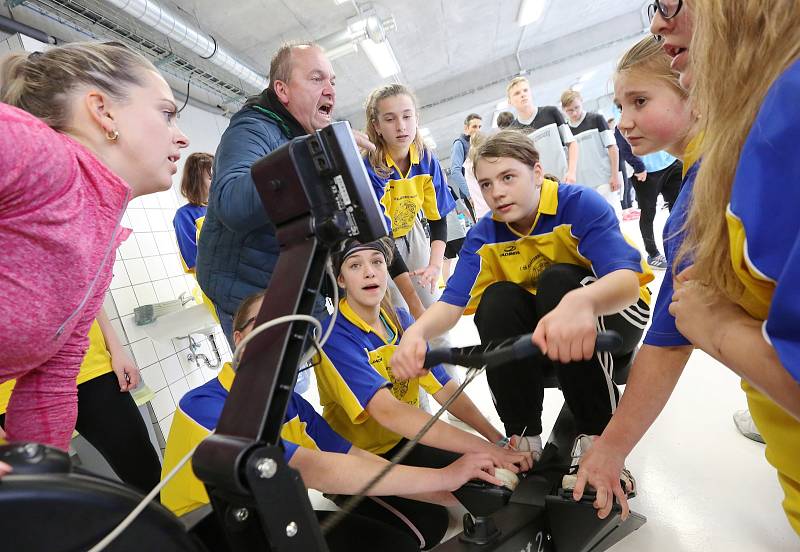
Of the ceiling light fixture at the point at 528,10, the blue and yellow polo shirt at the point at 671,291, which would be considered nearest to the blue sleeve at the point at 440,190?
the blue and yellow polo shirt at the point at 671,291

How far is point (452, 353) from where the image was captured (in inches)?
26.6

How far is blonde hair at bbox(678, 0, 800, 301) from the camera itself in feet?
1.54

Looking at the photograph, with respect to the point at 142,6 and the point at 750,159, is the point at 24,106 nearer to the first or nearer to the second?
the point at 750,159

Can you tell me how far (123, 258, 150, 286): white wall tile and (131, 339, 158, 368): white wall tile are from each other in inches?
14.6

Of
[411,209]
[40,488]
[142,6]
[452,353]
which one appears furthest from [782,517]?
[142,6]

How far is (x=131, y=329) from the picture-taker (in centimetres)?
273

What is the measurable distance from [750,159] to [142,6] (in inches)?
139

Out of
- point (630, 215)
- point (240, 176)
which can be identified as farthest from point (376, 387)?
point (630, 215)

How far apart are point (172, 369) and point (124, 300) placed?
0.56m

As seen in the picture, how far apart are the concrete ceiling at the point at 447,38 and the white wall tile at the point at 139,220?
123cm

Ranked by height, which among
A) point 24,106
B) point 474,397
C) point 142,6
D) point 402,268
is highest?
point 142,6

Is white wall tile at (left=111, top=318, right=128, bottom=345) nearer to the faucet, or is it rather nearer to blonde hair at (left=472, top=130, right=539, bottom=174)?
the faucet

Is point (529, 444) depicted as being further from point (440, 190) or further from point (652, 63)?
point (440, 190)

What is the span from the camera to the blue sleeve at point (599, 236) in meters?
1.03
